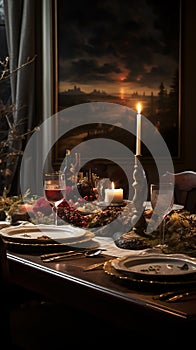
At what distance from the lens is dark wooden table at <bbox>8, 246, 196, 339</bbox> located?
1.07 meters

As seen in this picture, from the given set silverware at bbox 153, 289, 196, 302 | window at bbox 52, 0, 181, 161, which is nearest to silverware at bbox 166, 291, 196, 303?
silverware at bbox 153, 289, 196, 302

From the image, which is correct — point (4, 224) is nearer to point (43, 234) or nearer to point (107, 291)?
point (43, 234)

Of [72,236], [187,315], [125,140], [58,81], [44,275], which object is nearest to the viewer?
[187,315]

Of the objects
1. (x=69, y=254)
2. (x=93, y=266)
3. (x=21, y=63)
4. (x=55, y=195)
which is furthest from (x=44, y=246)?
(x=21, y=63)

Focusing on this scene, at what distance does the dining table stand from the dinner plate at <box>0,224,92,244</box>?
0.18 feet

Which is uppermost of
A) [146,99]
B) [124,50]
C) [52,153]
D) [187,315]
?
[124,50]

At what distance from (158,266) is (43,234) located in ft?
1.70

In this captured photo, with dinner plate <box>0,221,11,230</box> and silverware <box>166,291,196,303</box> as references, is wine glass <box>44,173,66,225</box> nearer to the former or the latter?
dinner plate <box>0,221,11,230</box>

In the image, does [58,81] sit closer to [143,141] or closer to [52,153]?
[52,153]

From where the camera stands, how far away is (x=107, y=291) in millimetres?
1213

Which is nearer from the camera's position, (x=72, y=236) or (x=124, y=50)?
(x=72, y=236)

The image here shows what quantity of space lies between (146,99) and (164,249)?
2.95 metres

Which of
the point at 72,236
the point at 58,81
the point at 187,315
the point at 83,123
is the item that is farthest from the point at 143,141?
the point at 187,315

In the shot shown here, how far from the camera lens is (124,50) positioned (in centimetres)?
426
